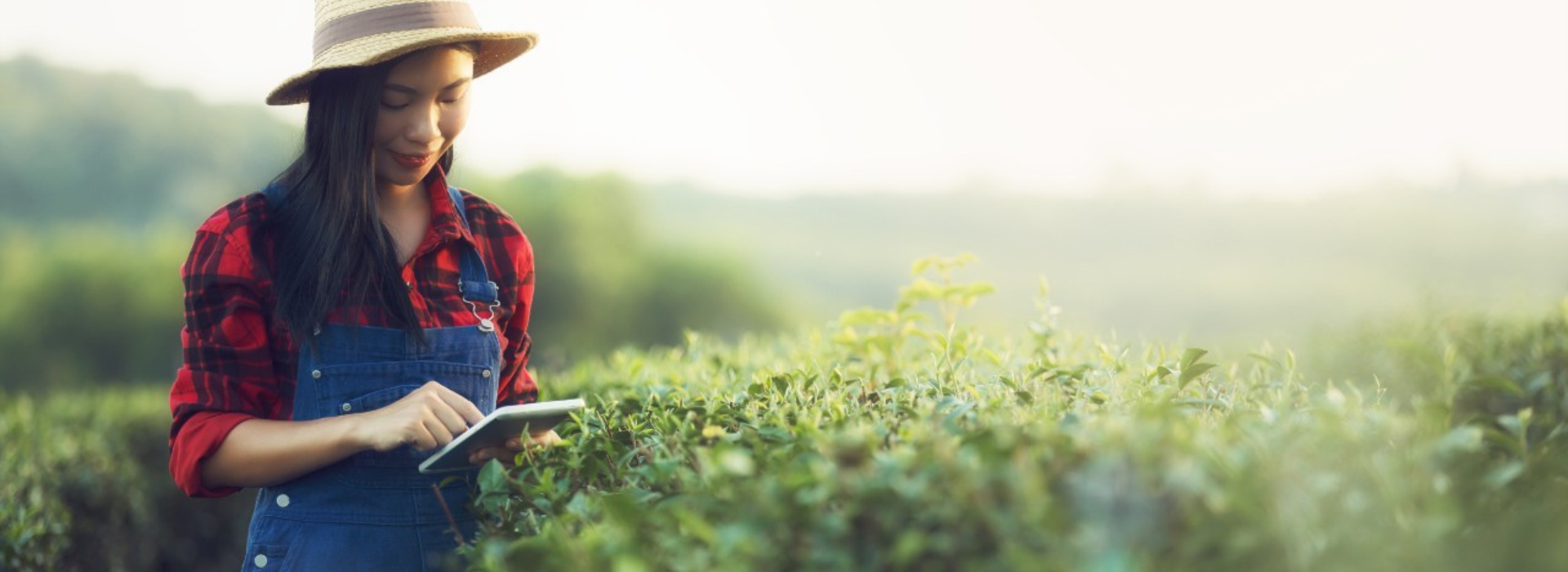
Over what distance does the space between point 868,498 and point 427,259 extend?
1489mm

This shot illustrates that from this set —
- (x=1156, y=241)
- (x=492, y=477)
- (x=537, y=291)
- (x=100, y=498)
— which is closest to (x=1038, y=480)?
(x=492, y=477)

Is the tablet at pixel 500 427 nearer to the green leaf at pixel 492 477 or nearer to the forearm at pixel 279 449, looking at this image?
the green leaf at pixel 492 477

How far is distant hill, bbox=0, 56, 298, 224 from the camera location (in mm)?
33781

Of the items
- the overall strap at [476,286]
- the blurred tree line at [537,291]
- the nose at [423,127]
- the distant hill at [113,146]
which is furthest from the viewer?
the distant hill at [113,146]

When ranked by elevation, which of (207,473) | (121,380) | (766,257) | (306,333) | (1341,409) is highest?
(1341,409)

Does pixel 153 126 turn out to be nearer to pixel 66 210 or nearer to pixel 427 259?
pixel 66 210

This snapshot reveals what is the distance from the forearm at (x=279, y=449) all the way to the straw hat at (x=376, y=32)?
2.30 ft

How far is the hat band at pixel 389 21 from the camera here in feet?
7.76

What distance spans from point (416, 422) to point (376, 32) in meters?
0.82

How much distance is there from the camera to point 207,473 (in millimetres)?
2227

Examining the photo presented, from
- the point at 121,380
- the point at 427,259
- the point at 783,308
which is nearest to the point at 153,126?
the point at 121,380

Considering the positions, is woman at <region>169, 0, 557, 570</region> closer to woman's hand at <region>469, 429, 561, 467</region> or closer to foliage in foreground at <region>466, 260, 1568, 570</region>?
woman's hand at <region>469, 429, 561, 467</region>

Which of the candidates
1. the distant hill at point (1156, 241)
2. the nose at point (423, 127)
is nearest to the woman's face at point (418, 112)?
the nose at point (423, 127)

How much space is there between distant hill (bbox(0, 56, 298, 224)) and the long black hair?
107 ft
